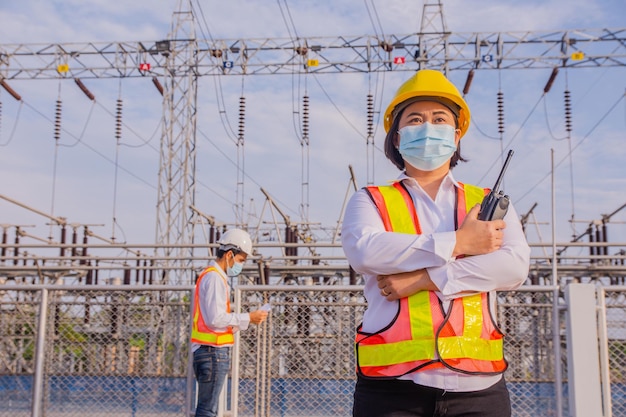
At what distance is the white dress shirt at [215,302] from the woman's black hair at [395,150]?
3303 mm

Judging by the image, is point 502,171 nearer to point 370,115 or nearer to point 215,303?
point 215,303

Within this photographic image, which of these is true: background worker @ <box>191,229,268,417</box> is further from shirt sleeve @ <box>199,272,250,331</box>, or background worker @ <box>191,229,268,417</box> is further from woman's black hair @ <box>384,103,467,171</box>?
woman's black hair @ <box>384,103,467,171</box>

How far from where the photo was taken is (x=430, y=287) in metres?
2.20

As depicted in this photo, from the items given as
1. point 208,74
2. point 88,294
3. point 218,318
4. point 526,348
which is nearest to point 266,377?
point 218,318

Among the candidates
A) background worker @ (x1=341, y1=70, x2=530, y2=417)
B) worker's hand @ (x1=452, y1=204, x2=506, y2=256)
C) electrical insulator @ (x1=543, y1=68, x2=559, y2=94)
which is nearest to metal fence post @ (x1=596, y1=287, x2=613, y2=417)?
background worker @ (x1=341, y1=70, x2=530, y2=417)

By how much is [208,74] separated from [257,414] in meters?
16.1

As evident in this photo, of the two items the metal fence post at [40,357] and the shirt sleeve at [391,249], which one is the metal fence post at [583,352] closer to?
the shirt sleeve at [391,249]

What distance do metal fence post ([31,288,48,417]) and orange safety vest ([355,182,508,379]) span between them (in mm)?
5226

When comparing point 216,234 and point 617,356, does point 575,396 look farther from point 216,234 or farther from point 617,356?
point 216,234

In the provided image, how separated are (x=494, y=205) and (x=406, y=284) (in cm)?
38

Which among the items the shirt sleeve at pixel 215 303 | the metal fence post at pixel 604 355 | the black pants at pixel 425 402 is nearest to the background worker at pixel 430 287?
the black pants at pixel 425 402

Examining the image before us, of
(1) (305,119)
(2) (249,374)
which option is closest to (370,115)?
(1) (305,119)

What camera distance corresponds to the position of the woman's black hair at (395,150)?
2.58 m

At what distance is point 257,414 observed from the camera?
6.71 m
